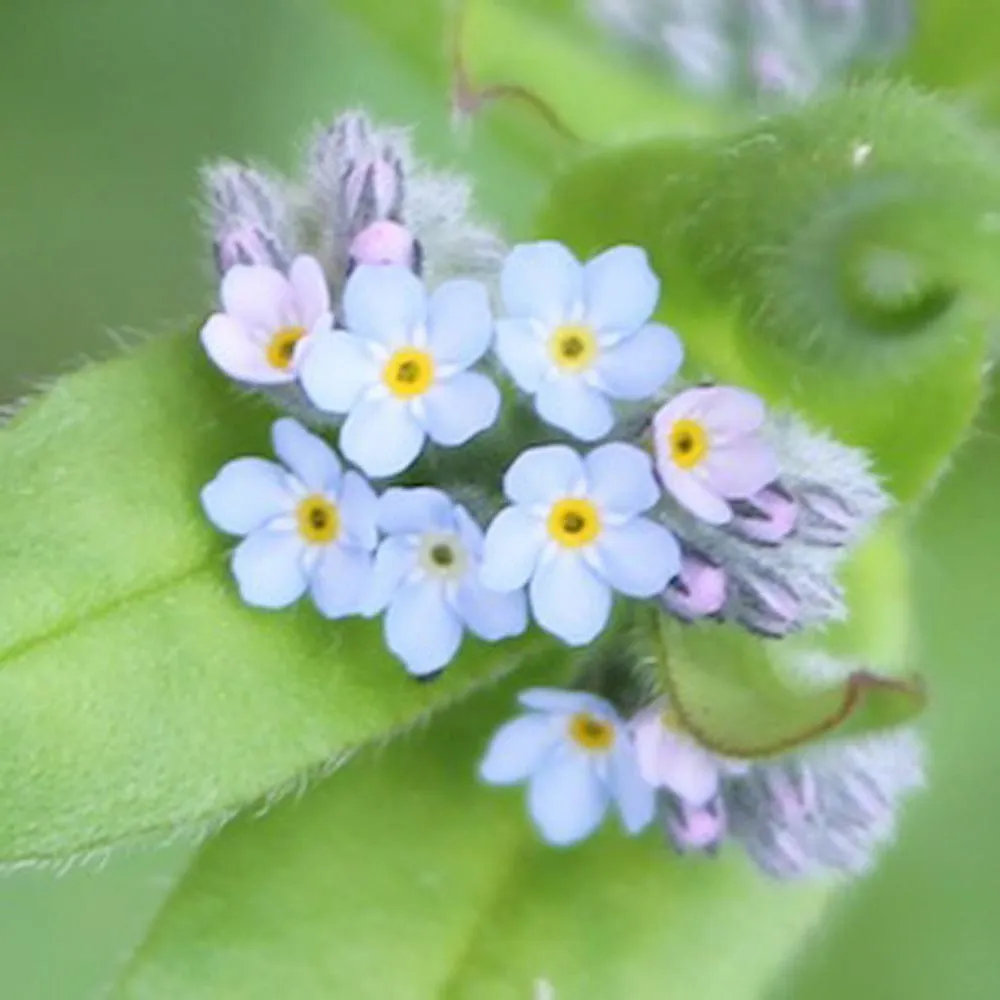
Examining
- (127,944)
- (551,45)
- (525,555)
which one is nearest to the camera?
(525,555)

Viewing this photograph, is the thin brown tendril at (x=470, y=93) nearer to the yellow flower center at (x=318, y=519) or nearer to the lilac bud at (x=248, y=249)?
the lilac bud at (x=248, y=249)

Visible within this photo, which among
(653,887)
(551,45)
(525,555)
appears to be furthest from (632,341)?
(551,45)

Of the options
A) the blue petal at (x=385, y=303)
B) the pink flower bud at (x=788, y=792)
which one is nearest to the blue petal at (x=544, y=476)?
the blue petal at (x=385, y=303)

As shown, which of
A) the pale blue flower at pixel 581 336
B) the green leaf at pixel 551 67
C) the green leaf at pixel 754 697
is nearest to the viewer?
the green leaf at pixel 754 697

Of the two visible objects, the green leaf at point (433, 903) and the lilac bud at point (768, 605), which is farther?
the green leaf at point (433, 903)

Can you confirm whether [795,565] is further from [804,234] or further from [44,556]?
[44,556]

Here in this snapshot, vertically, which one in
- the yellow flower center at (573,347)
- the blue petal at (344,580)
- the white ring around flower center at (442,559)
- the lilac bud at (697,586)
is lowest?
the blue petal at (344,580)
